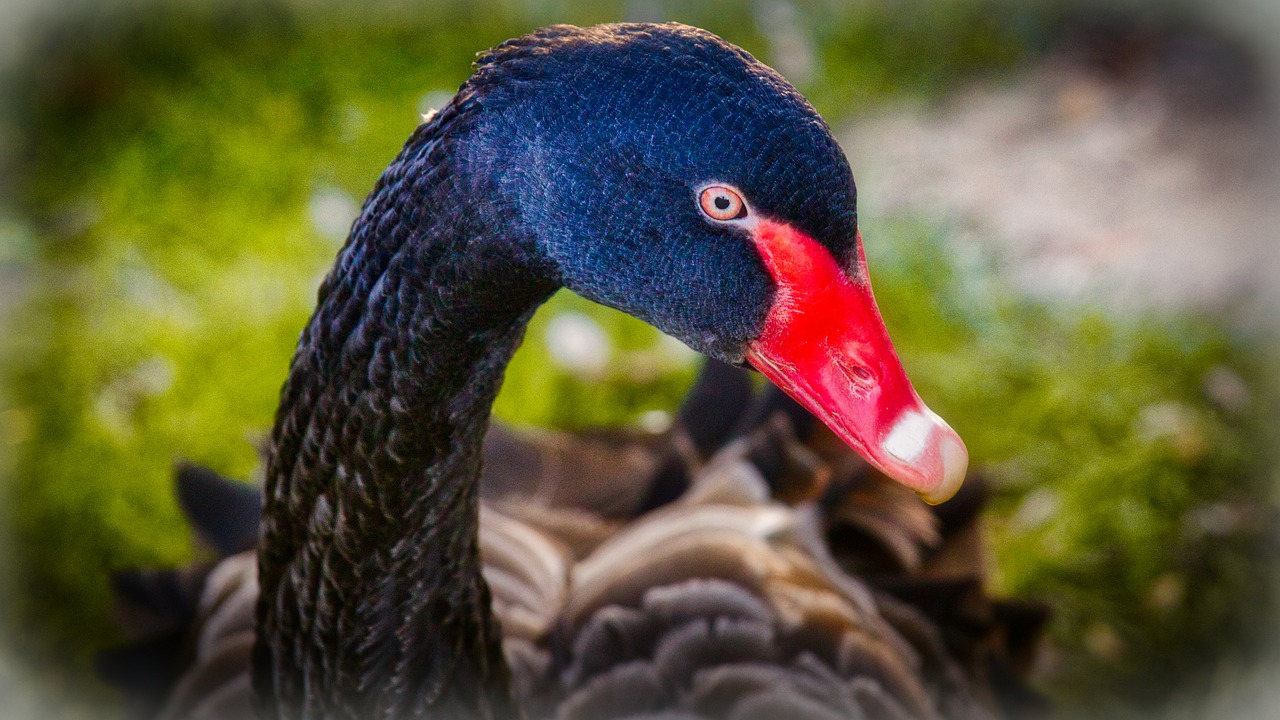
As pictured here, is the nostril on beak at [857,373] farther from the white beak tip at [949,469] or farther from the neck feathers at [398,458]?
A: the neck feathers at [398,458]

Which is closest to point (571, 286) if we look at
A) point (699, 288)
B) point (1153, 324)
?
point (699, 288)

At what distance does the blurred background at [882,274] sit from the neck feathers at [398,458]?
44.0 inches

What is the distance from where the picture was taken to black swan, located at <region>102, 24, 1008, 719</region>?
42.4 inches

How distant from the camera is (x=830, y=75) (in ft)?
12.6

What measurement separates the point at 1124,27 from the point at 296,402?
11.5 feet

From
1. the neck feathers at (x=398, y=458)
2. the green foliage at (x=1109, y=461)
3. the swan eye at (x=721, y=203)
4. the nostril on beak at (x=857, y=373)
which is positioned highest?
the green foliage at (x=1109, y=461)

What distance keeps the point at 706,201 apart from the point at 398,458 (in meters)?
0.52

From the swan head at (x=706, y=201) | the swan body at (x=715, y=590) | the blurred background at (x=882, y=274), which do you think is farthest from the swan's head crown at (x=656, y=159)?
the blurred background at (x=882, y=274)

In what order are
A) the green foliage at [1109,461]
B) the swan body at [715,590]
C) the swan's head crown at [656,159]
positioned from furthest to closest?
the green foliage at [1109,461] < the swan body at [715,590] < the swan's head crown at [656,159]

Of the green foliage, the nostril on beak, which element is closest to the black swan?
the nostril on beak

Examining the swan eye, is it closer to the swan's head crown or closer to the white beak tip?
the swan's head crown

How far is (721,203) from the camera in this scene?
1.09 metres

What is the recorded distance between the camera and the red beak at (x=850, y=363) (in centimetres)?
110

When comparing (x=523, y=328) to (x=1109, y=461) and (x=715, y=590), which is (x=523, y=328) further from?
(x=1109, y=461)
